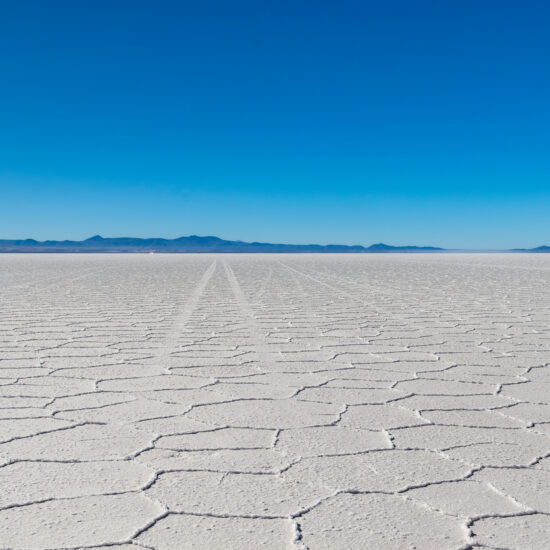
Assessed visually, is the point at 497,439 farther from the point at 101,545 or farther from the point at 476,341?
the point at 476,341

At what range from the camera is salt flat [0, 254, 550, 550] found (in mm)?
1590

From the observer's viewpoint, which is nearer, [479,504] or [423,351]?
[479,504]

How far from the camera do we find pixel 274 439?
2297 mm

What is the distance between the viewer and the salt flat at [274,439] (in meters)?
1.59

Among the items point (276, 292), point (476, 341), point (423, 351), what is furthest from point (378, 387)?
point (276, 292)

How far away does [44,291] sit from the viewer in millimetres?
9344

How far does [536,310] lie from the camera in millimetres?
6676

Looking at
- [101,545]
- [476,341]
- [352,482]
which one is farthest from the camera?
[476,341]

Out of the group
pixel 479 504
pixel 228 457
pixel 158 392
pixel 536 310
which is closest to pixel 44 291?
pixel 536 310

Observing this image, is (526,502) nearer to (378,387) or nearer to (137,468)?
(137,468)

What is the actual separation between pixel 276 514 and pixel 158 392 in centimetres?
143

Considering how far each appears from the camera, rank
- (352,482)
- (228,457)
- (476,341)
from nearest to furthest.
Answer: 1. (352,482)
2. (228,457)
3. (476,341)

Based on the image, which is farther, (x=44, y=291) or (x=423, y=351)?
(x=44, y=291)

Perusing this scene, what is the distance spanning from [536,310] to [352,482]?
5.30 meters
